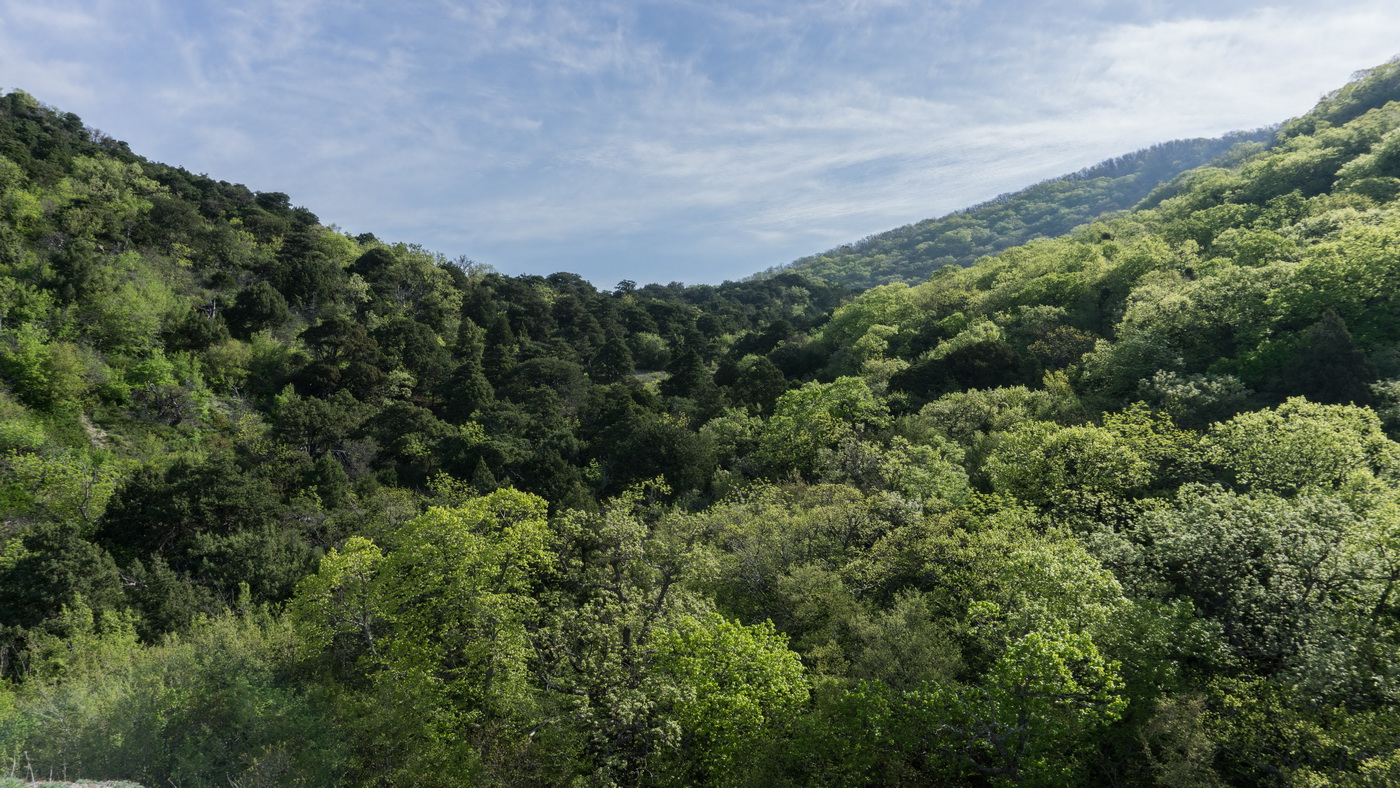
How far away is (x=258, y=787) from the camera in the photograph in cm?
1467

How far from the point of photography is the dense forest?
46.1 ft

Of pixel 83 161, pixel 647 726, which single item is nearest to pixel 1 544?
pixel 647 726

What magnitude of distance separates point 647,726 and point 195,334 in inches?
1947

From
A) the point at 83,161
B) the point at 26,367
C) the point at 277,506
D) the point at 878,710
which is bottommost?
the point at 878,710

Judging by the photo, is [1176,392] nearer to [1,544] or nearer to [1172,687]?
[1172,687]

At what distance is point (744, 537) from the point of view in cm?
2367

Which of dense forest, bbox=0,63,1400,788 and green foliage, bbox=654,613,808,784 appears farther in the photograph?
green foliage, bbox=654,613,808,784

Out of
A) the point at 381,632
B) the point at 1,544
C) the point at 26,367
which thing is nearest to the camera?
the point at 381,632

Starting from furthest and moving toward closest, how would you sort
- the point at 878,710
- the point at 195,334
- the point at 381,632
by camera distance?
the point at 195,334, the point at 381,632, the point at 878,710

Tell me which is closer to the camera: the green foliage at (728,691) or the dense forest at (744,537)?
the dense forest at (744,537)

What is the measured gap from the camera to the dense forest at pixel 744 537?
46.1 feet

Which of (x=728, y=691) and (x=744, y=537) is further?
(x=744, y=537)

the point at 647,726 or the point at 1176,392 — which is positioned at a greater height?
the point at 1176,392

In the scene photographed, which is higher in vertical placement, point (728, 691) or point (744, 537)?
point (744, 537)
